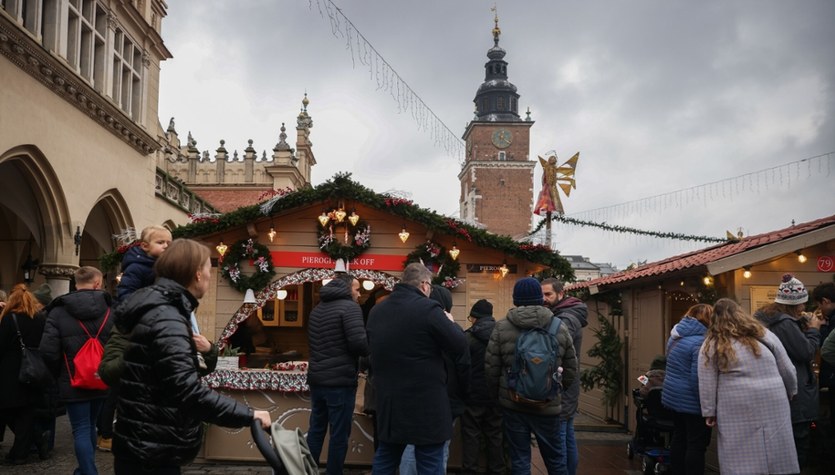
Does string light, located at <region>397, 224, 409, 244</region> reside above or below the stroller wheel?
above

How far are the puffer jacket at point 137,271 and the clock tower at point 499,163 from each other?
160 feet

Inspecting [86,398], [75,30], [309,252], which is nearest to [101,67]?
[75,30]

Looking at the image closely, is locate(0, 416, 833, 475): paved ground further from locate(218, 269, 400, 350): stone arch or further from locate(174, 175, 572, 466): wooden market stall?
locate(218, 269, 400, 350): stone arch

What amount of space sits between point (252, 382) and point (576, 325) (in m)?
3.51

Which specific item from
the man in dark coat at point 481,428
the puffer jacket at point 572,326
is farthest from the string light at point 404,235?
the puffer jacket at point 572,326

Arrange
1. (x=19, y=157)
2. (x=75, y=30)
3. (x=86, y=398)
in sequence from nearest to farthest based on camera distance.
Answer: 1. (x=86, y=398)
2. (x=19, y=157)
3. (x=75, y=30)

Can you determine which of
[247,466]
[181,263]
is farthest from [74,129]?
[181,263]

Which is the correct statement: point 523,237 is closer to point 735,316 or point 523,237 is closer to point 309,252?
point 309,252

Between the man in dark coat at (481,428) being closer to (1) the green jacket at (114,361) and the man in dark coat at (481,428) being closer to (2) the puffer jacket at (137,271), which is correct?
(2) the puffer jacket at (137,271)

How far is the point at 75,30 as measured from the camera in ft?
43.9

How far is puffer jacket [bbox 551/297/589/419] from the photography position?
527 centimetres

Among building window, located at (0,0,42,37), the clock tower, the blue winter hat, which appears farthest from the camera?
the clock tower

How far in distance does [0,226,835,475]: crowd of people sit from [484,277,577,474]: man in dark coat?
0.01 m

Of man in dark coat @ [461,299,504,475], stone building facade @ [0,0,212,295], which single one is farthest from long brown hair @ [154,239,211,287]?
stone building facade @ [0,0,212,295]
